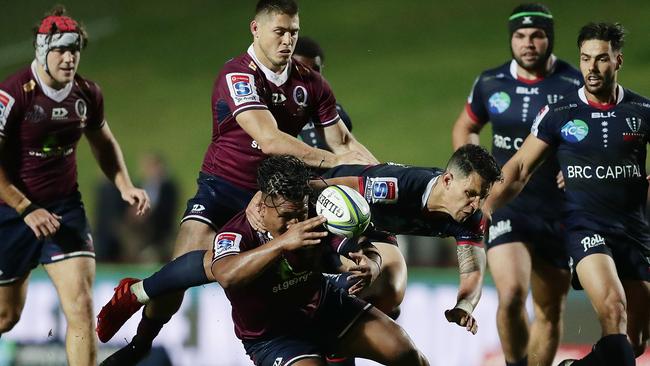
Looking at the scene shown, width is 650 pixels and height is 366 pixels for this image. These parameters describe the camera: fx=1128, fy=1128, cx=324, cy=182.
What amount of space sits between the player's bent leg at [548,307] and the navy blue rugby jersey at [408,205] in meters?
1.61

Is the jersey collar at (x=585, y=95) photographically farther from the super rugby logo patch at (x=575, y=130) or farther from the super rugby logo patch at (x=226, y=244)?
the super rugby logo patch at (x=226, y=244)

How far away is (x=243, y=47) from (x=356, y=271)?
1143 centimetres

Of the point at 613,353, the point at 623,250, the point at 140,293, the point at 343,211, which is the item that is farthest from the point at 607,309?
the point at 140,293

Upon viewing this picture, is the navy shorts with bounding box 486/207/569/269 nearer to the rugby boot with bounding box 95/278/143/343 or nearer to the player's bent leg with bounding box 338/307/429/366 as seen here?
the player's bent leg with bounding box 338/307/429/366

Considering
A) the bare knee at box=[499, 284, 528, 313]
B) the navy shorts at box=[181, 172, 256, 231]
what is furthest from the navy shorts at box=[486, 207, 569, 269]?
the navy shorts at box=[181, 172, 256, 231]

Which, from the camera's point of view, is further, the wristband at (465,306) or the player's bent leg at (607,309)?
the player's bent leg at (607,309)

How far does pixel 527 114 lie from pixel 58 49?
307cm

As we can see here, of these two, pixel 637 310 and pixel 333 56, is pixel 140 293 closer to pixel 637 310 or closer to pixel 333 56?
pixel 637 310

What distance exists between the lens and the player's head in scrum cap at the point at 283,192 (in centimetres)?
538

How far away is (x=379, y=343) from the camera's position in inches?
230

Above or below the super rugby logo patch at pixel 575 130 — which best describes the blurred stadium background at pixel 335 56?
below

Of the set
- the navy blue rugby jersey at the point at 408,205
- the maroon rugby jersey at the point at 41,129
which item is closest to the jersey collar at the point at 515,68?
the navy blue rugby jersey at the point at 408,205

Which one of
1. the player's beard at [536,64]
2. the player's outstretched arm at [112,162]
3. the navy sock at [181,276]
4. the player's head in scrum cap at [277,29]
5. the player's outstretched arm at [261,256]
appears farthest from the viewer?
the player's beard at [536,64]

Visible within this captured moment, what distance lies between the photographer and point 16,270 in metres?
7.03
